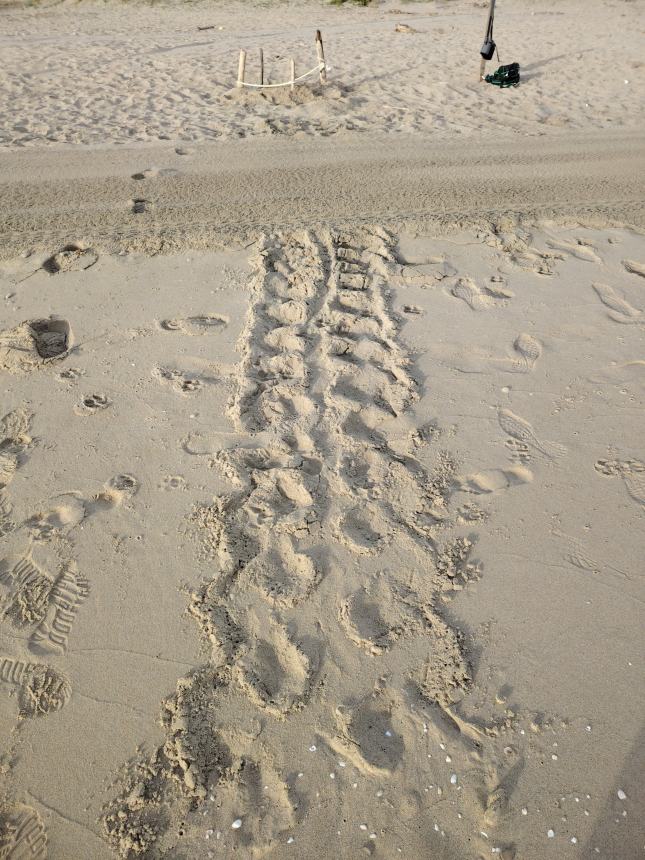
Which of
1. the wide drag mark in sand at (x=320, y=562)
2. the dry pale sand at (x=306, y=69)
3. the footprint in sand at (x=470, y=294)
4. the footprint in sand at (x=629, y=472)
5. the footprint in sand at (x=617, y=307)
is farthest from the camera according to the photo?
the dry pale sand at (x=306, y=69)

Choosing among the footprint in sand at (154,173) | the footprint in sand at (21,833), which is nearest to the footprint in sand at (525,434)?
the footprint in sand at (21,833)

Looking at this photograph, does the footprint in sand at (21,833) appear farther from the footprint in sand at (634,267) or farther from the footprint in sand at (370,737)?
the footprint in sand at (634,267)

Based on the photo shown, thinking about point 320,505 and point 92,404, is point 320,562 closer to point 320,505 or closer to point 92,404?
point 320,505

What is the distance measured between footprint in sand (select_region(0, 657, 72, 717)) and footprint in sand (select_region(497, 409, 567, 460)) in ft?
9.23

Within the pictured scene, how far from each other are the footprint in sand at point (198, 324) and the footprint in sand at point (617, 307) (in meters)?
3.07

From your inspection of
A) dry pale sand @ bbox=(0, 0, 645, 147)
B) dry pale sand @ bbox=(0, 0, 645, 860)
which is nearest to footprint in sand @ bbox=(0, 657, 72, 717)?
dry pale sand @ bbox=(0, 0, 645, 860)

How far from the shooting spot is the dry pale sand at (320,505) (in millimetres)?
2207

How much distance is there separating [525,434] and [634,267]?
2522 mm

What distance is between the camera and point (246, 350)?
4000 mm

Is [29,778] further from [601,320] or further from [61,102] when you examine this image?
[61,102]

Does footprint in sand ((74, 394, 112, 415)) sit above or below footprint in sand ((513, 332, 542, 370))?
below

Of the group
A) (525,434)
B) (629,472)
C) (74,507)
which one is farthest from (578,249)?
(74,507)

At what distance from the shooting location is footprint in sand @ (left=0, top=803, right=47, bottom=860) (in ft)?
6.80

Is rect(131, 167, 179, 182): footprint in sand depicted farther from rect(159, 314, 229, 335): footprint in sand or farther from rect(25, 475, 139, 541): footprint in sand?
rect(25, 475, 139, 541): footprint in sand
